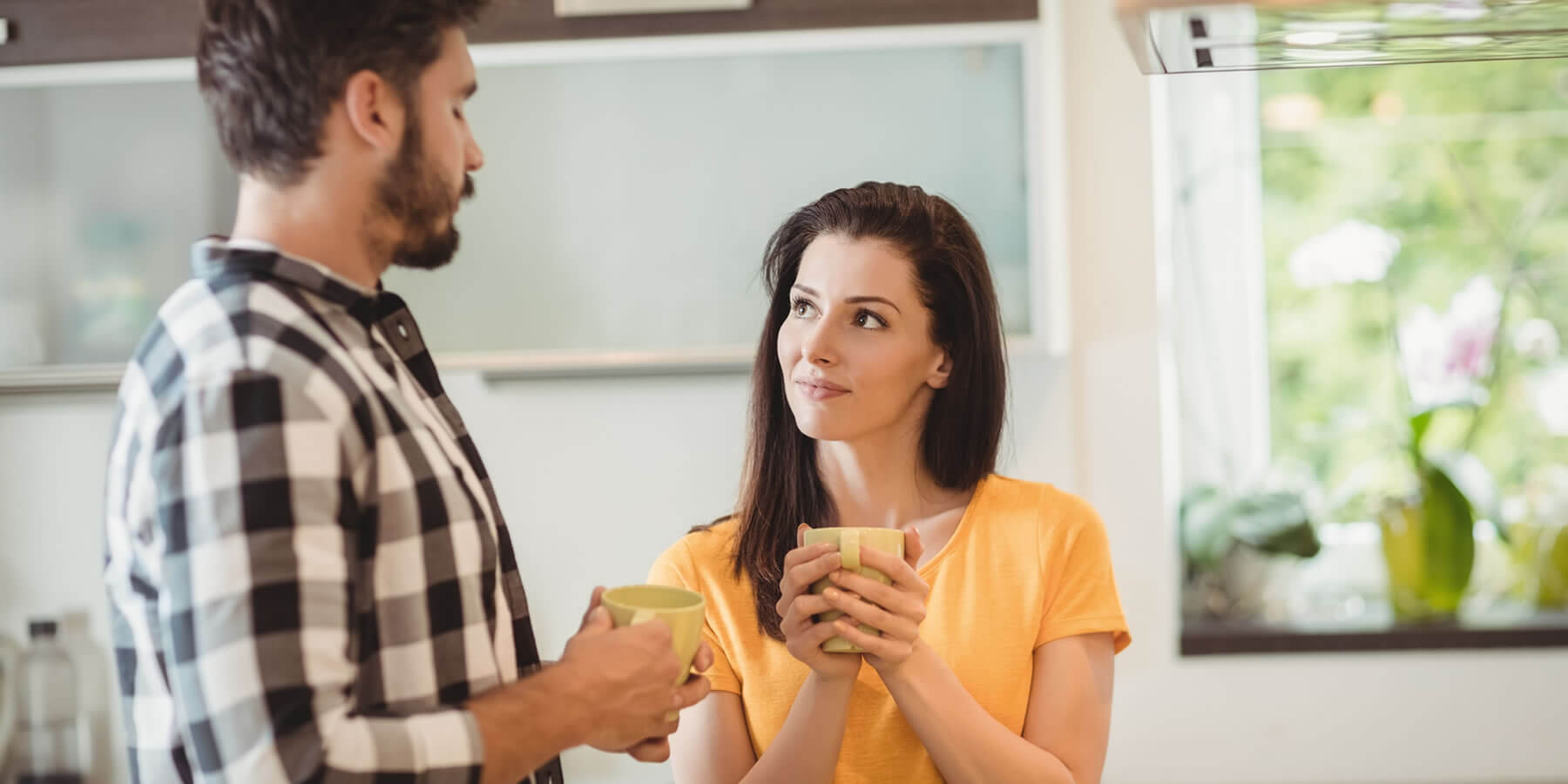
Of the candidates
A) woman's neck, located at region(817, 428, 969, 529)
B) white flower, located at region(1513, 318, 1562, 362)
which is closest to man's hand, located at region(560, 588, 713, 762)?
woman's neck, located at region(817, 428, 969, 529)

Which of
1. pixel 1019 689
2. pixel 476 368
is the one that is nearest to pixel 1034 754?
pixel 1019 689

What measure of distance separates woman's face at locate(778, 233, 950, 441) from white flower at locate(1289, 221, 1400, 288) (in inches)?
59.0

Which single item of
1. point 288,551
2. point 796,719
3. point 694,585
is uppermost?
point 288,551

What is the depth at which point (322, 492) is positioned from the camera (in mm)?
776

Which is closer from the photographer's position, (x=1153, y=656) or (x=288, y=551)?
(x=288, y=551)

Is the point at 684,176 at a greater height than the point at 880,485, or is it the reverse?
the point at 684,176

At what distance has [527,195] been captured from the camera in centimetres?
223

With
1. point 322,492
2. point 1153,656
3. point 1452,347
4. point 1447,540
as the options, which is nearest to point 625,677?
point 322,492

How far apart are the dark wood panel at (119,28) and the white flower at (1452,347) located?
7.88ft

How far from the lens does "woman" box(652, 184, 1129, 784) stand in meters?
1.24

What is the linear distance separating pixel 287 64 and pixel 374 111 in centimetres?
6

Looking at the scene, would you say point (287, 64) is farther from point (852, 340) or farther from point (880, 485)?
point (880, 485)

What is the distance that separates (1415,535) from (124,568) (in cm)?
224

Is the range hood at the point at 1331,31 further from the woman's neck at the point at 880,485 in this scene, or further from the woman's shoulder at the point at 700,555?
the woman's shoulder at the point at 700,555
